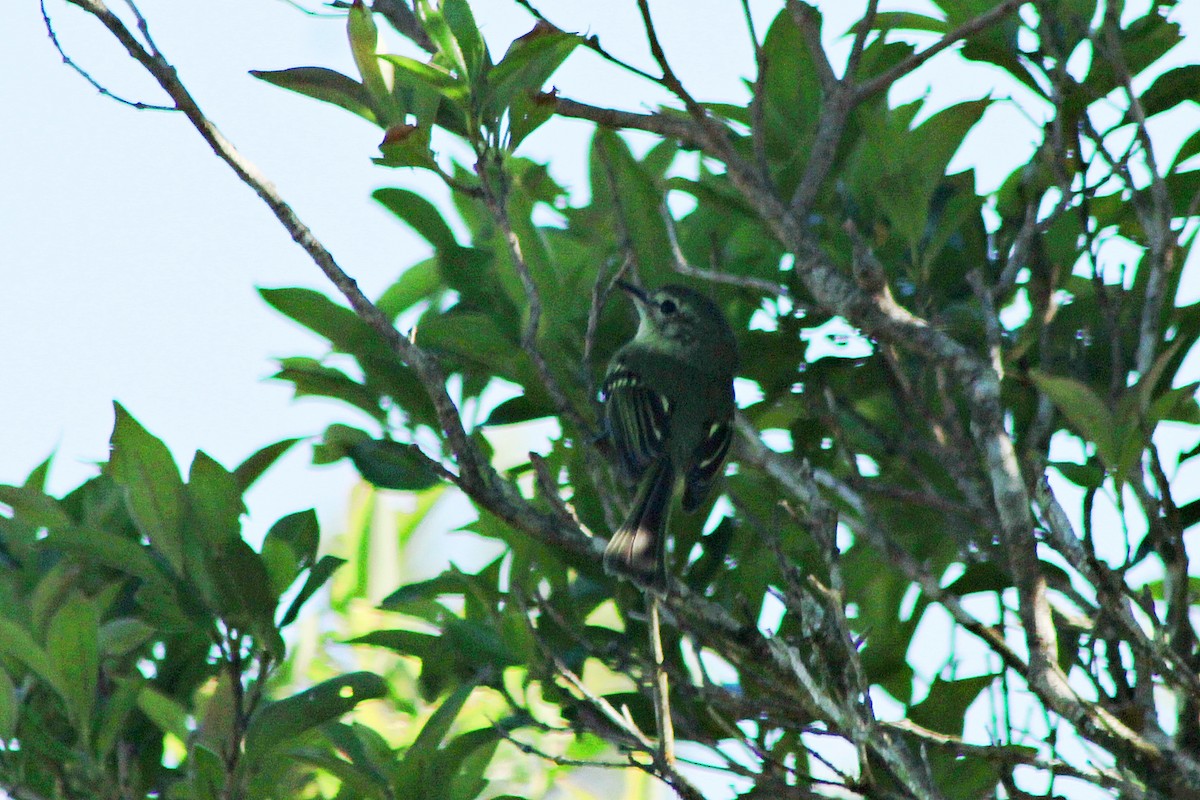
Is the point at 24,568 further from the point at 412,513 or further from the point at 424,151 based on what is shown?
the point at 424,151

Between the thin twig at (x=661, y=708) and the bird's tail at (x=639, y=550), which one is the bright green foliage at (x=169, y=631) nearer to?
the bird's tail at (x=639, y=550)

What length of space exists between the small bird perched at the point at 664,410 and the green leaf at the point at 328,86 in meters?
1.15

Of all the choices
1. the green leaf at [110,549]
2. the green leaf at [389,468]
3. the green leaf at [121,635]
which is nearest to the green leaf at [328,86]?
the green leaf at [389,468]

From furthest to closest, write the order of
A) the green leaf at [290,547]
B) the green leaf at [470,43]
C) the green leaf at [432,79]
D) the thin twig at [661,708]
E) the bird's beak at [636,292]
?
the bird's beak at [636,292] < the green leaf at [290,547] < the green leaf at [470,43] < the green leaf at [432,79] < the thin twig at [661,708]

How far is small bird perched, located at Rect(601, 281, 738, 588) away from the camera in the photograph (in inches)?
148

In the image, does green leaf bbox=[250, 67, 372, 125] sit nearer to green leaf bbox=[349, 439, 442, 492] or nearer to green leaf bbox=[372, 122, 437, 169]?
green leaf bbox=[372, 122, 437, 169]

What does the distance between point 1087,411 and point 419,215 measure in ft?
7.30

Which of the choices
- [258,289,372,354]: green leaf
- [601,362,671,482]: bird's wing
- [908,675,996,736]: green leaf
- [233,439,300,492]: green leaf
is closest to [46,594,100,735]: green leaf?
[233,439,300,492]: green leaf

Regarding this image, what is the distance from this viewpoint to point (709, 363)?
5.58 metres

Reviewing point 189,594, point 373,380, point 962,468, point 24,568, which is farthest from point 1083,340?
point 24,568

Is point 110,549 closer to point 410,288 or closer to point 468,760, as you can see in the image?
point 468,760

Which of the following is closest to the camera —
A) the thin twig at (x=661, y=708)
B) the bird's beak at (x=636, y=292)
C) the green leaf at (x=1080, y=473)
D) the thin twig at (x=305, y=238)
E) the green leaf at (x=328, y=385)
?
the thin twig at (x=661, y=708)

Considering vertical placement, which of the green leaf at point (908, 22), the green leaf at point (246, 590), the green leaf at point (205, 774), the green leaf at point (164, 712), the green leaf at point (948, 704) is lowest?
the green leaf at point (205, 774)

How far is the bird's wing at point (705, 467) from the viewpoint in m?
4.52
